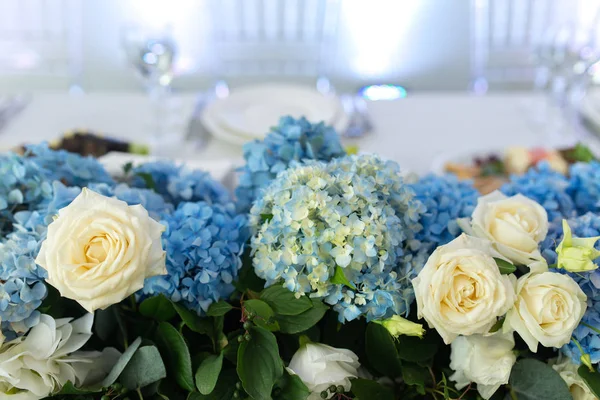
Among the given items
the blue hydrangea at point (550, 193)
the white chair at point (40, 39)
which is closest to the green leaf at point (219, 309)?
the blue hydrangea at point (550, 193)

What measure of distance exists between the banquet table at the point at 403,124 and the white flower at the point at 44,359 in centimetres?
82

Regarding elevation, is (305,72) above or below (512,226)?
below

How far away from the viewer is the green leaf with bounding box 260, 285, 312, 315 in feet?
1.74

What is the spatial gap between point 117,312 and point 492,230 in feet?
1.16

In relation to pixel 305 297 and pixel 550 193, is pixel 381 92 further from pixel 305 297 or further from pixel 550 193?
pixel 305 297

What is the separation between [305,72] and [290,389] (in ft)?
5.73

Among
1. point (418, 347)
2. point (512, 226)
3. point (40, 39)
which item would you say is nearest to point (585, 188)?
point (512, 226)

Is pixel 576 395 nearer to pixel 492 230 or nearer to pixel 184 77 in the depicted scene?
pixel 492 230

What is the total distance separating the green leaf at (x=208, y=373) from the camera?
0.51m

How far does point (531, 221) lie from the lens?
583 millimetres

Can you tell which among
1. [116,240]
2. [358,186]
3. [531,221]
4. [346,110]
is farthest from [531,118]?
[116,240]

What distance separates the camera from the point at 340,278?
509mm

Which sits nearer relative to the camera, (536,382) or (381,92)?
(536,382)

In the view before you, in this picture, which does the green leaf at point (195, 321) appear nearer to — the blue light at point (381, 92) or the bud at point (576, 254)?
the bud at point (576, 254)
